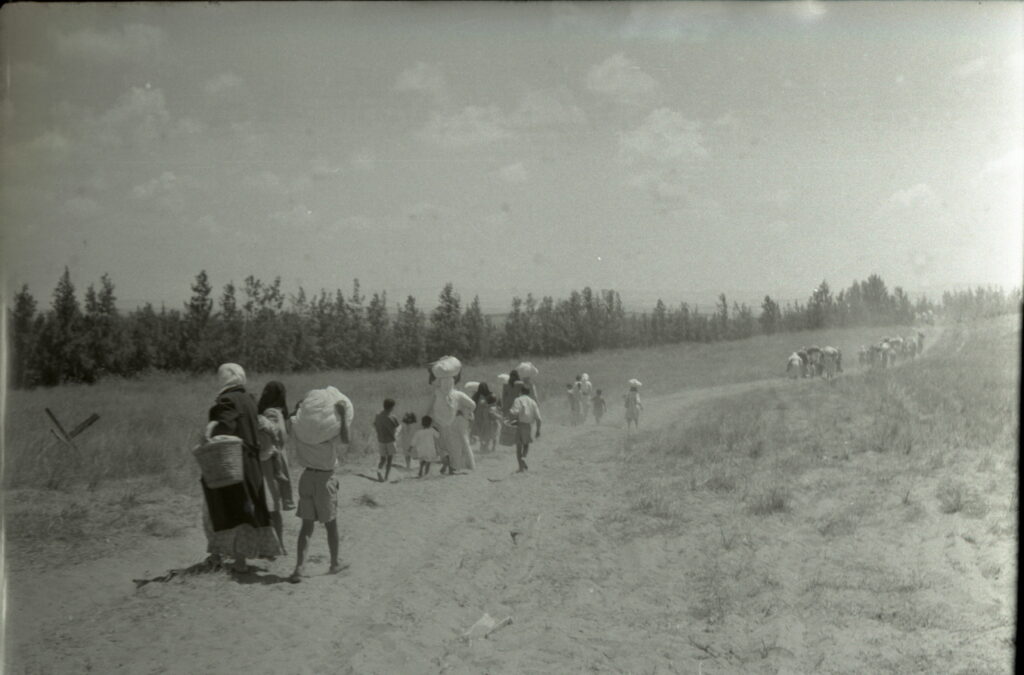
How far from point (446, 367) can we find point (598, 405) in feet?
8.10

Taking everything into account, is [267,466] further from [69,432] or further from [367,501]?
[69,432]

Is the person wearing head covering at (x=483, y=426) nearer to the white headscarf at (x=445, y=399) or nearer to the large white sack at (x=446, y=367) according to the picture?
the white headscarf at (x=445, y=399)

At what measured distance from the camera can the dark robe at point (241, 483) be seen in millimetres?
5453

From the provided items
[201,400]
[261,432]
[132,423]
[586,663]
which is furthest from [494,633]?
[132,423]

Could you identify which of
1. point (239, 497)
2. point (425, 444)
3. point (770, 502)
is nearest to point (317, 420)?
point (239, 497)

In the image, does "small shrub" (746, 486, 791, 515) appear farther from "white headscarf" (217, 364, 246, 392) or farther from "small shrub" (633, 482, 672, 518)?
"white headscarf" (217, 364, 246, 392)

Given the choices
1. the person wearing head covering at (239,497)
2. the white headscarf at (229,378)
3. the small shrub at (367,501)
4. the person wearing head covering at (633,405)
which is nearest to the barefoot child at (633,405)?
the person wearing head covering at (633,405)

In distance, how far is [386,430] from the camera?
29.6ft

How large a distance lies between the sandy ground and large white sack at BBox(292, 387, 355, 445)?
1.15m

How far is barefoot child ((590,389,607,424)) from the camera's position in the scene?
392 inches

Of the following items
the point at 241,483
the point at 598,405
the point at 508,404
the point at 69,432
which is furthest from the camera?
the point at 598,405

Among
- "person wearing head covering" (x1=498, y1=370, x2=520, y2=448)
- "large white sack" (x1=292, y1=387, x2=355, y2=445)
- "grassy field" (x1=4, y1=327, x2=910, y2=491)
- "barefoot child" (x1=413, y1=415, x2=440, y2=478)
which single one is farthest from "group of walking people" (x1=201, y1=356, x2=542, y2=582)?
"person wearing head covering" (x1=498, y1=370, x2=520, y2=448)

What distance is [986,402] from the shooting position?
7184 mm

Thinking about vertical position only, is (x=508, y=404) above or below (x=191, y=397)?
below
